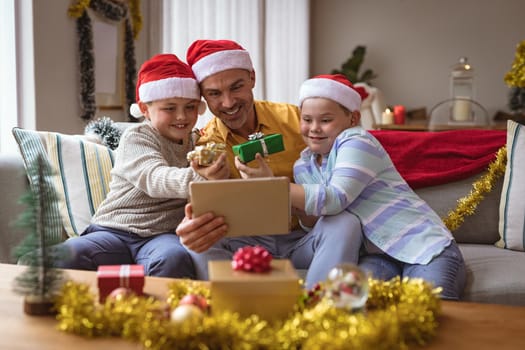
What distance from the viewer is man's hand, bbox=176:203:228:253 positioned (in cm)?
136

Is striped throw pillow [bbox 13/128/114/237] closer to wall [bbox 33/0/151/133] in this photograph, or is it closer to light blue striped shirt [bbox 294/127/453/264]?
light blue striped shirt [bbox 294/127/453/264]

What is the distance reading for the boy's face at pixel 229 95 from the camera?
6.86 ft

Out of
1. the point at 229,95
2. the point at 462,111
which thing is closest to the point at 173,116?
the point at 229,95

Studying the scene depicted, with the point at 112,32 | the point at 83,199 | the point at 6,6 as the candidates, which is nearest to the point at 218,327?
the point at 83,199

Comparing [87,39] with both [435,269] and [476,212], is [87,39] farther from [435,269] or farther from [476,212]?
[435,269]

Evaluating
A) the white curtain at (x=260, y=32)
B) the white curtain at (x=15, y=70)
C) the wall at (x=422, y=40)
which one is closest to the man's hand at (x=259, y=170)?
the white curtain at (x=15, y=70)

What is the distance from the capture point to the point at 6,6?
322cm

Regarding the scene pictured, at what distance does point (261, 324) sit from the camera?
109 cm

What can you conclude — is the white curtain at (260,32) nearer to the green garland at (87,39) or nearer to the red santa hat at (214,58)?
the green garland at (87,39)

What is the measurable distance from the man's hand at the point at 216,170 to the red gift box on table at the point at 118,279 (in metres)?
0.43

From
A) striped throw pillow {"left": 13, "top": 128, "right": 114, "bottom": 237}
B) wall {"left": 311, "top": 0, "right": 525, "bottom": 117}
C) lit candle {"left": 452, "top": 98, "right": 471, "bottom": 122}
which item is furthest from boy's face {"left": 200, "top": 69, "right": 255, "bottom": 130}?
wall {"left": 311, "top": 0, "right": 525, "bottom": 117}

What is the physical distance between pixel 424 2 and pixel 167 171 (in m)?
6.10

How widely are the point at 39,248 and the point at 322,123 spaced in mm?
1020

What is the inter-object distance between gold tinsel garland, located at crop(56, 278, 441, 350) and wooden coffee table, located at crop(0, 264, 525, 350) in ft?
0.08
